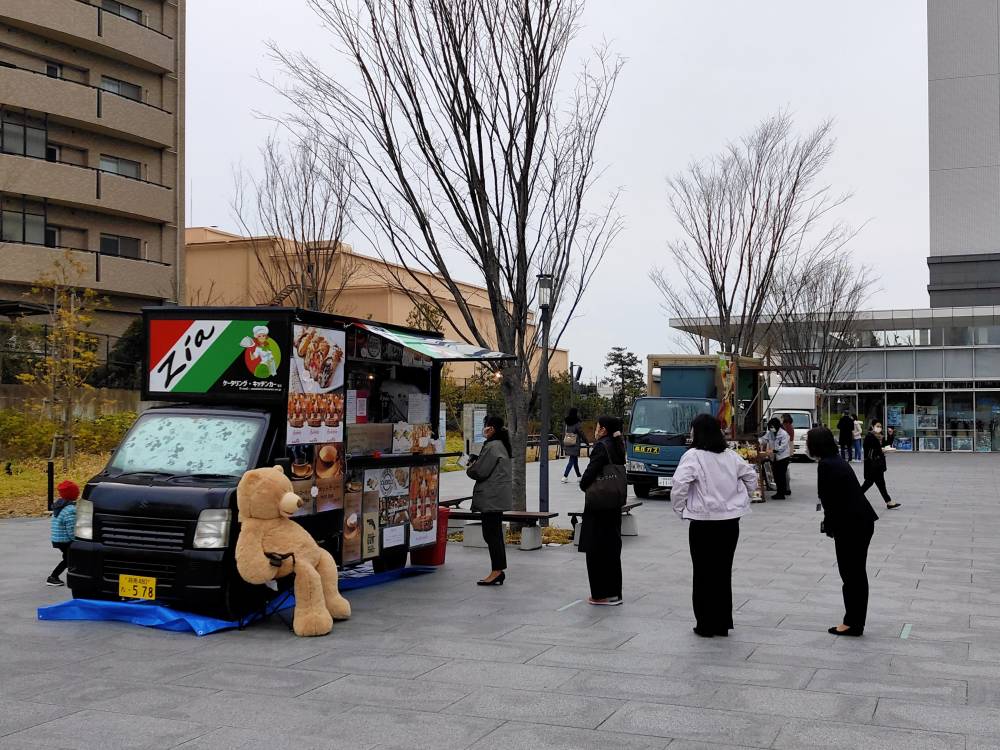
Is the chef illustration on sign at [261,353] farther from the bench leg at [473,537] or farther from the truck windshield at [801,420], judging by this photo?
the truck windshield at [801,420]

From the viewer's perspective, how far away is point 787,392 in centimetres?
3709

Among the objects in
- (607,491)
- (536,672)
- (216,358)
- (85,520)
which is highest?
(216,358)

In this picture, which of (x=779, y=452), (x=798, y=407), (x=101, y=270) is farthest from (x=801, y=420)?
(x=101, y=270)

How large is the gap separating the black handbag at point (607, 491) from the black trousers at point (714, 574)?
1.38m

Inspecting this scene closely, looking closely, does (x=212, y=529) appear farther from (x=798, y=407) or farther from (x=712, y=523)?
(x=798, y=407)

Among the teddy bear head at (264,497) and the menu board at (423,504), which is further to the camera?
the menu board at (423,504)

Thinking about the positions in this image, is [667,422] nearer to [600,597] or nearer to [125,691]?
[600,597]

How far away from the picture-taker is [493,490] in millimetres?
10719

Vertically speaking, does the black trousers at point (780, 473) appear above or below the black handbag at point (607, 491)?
below

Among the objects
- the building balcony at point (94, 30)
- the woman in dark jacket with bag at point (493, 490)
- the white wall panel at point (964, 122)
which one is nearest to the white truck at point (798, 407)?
the white wall panel at point (964, 122)

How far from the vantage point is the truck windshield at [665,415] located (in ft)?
71.9

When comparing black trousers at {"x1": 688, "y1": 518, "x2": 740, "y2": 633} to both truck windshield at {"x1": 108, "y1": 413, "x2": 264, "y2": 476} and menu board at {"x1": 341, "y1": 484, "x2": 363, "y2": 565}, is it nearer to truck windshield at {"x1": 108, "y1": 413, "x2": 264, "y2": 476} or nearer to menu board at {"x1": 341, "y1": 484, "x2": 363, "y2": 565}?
menu board at {"x1": 341, "y1": 484, "x2": 363, "y2": 565}

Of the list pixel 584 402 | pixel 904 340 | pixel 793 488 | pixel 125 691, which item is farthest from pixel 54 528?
pixel 904 340

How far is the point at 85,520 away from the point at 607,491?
4.50 meters
